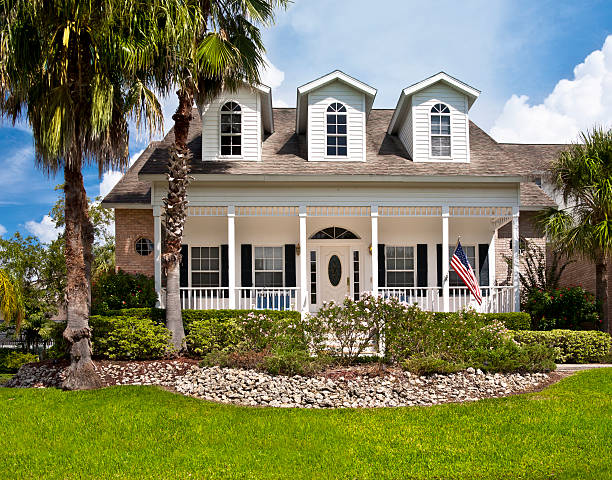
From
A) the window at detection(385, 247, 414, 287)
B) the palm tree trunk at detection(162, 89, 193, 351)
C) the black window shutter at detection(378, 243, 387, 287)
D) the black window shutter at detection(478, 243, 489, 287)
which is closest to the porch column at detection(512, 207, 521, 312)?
the black window shutter at detection(478, 243, 489, 287)

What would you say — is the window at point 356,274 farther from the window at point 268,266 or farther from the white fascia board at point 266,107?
the white fascia board at point 266,107

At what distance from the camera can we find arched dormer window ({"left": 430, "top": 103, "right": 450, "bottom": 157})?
15539mm

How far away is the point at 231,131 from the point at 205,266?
3.97 metres

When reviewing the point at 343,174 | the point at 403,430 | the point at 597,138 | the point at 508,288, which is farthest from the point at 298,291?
the point at 597,138

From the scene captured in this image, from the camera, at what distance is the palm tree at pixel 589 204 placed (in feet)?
43.7

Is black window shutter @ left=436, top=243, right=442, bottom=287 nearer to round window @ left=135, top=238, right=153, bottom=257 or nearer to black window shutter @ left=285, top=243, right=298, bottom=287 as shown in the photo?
black window shutter @ left=285, top=243, right=298, bottom=287

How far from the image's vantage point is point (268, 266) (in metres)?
16.0

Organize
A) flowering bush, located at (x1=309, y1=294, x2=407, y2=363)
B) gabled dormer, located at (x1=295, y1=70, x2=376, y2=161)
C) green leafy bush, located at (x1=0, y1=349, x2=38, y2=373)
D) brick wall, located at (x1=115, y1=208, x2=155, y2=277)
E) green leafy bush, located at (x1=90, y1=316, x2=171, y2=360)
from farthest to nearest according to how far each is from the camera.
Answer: green leafy bush, located at (x1=0, y1=349, x2=38, y2=373), brick wall, located at (x1=115, y1=208, x2=155, y2=277), gabled dormer, located at (x1=295, y1=70, x2=376, y2=161), green leafy bush, located at (x1=90, y1=316, x2=171, y2=360), flowering bush, located at (x1=309, y1=294, x2=407, y2=363)

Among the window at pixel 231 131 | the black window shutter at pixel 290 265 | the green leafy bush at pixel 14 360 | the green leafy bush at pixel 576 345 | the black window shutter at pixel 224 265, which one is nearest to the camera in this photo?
the green leafy bush at pixel 576 345

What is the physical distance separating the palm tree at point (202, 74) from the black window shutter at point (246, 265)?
11.4 feet

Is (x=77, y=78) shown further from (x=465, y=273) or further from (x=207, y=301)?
(x=465, y=273)

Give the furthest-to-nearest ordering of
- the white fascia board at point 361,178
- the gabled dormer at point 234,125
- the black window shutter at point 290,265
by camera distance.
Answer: the black window shutter at point 290,265 → the gabled dormer at point 234,125 → the white fascia board at point 361,178

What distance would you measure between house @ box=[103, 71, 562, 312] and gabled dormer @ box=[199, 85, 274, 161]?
0.03 m

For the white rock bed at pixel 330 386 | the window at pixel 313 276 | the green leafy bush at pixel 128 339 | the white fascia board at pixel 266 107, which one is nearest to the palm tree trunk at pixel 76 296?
the white rock bed at pixel 330 386
